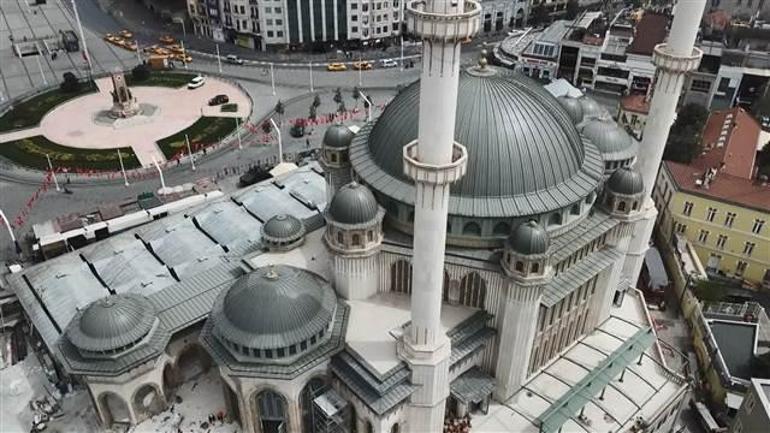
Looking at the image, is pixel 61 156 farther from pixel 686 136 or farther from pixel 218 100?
pixel 686 136

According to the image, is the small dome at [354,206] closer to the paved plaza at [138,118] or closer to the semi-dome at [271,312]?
the semi-dome at [271,312]

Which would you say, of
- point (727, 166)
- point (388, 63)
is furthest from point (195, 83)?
point (727, 166)

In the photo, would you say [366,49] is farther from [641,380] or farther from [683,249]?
[641,380]

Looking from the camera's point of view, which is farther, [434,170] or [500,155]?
[500,155]

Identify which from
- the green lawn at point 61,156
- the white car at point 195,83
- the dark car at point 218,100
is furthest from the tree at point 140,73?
the green lawn at point 61,156

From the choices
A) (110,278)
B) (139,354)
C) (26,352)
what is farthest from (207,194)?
(139,354)

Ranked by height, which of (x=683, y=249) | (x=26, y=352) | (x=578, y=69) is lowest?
(x=26, y=352)
